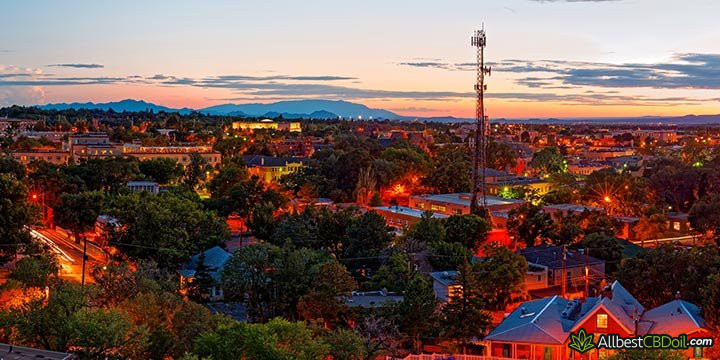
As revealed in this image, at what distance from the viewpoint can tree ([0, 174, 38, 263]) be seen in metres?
35.1

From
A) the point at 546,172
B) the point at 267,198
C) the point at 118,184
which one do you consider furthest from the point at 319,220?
the point at 546,172

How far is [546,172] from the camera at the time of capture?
83.5m

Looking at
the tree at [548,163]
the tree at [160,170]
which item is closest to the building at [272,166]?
the tree at [160,170]

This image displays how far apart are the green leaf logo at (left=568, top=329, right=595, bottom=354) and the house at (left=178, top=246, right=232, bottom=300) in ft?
49.5

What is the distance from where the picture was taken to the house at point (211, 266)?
3186 cm

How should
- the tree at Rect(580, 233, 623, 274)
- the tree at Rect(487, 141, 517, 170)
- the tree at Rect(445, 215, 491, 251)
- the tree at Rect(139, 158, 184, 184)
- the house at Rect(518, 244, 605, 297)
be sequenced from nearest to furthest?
the house at Rect(518, 244, 605, 297) → the tree at Rect(580, 233, 623, 274) → the tree at Rect(445, 215, 491, 251) → the tree at Rect(139, 158, 184, 184) → the tree at Rect(487, 141, 517, 170)

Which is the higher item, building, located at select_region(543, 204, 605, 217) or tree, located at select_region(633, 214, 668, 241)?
building, located at select_region(543, 204, 605, 217)

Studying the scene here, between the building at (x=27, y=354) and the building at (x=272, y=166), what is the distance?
5753 centimetres

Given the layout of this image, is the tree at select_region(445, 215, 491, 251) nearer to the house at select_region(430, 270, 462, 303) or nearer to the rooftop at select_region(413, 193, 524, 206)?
the house at select_region(430, 270, 462, 303)

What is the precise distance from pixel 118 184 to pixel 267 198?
17464mm

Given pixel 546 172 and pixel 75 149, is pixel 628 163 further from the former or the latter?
pixel 75 149

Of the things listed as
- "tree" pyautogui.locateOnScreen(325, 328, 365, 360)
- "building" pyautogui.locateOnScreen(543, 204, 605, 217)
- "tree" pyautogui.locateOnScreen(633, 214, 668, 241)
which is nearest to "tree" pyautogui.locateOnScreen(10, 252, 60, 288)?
"tree" pyautogui.locateOnScreen(325, 328, 365, 360)

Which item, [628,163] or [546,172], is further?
[628,163]

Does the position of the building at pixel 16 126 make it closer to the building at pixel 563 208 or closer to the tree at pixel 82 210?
the tree at pixel 82 210
